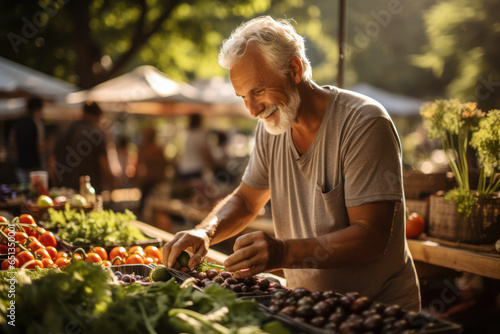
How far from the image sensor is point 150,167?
31.0 feet

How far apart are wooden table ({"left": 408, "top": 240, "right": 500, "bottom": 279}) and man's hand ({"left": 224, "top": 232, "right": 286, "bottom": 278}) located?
196cm

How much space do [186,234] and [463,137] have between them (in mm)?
2418

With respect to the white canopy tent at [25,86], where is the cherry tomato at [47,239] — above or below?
below

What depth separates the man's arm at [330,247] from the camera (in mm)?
2027

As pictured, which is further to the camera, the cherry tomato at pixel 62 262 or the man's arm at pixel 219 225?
the cherry tomato at pixel 62 262

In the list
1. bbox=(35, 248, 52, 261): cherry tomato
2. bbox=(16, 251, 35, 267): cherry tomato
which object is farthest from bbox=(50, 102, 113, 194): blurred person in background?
bbox=(16, 251, 35, 267): cherry tomato

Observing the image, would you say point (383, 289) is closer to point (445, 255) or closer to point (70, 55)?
point (445, 255)

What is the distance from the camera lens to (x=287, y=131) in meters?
2.62

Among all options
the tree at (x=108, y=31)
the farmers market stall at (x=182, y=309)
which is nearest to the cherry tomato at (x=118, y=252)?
the farmers market stall at (x=182, y=309)

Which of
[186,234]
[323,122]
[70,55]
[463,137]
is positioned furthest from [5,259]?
[70,55]

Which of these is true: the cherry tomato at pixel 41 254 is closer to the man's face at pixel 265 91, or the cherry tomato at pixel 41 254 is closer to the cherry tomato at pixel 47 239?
the cherry tomato at pixel 47 239

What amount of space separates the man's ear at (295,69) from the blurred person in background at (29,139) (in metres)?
5.80

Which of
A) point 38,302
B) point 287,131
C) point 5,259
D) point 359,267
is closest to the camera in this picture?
point 38,302

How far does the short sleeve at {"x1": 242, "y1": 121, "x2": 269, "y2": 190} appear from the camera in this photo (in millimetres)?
2840
